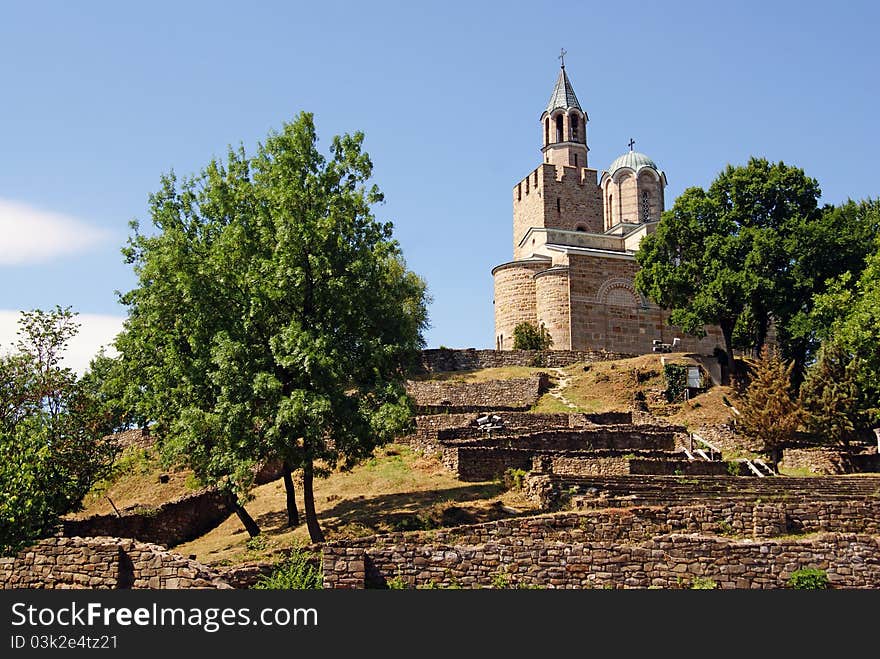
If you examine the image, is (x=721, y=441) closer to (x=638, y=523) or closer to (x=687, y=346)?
(x=638, y=523)

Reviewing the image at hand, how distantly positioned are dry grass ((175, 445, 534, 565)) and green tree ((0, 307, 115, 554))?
11.7 feet

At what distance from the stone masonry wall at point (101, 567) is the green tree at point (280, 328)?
415cm

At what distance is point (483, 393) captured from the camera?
39.3 metres

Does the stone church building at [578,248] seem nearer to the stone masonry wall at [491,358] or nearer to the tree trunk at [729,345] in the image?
the stone masonry wall at [491,358]

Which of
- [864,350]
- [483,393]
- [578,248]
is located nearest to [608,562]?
[864,350]

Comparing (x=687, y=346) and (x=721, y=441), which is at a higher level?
(x=687, y=346)

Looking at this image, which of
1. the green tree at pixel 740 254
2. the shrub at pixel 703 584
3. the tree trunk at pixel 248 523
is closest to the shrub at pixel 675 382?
the green tree at pixel 740 254

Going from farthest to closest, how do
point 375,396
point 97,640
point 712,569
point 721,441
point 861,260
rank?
point 861,260
point 721,441
point 375,396
point 712,569
point 97,640

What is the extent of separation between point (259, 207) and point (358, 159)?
2.88m

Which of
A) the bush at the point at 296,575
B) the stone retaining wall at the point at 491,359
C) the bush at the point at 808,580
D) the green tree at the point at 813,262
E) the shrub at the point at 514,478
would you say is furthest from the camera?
the stone retaining wall at the point at 491,359

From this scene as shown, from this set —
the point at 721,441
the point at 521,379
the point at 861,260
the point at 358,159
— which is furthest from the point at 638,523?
the point at 861,260

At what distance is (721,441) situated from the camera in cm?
3117

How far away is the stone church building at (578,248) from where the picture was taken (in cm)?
5272

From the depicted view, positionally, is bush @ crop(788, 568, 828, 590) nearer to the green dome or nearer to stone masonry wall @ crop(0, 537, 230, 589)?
stone masonry wall @ crop(0, 537, 230, 589)
